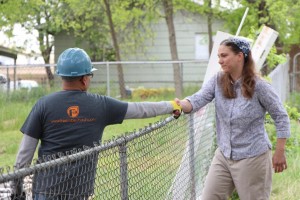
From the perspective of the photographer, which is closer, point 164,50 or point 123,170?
point 123,170

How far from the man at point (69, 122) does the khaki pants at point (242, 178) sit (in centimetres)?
138

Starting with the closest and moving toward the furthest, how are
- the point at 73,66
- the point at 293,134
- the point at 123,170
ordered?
the point at 73,66
the point at 123,170
the point at 293,134

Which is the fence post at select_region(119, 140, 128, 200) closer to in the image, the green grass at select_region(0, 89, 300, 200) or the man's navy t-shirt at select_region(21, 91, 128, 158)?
the man's navy t-shirt at select_region(21, 91, 128, 158)

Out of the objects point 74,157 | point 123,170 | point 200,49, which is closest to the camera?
point 74,157

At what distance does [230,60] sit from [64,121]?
163 cm

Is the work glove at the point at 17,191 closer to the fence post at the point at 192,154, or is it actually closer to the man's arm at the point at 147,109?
the man's arm at the point at 147,109

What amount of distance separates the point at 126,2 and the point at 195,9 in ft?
7.20

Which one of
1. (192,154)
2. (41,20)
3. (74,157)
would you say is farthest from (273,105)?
(41,20)

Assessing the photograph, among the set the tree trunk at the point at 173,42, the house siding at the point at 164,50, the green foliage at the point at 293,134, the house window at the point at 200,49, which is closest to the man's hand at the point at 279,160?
the green foliage at the point at 293,134

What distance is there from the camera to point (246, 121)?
5.14 m

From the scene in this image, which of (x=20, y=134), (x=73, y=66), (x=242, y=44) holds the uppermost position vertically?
(x=242, y=44)

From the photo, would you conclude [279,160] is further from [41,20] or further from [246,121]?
[41,20]

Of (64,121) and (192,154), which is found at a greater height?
(64,121)

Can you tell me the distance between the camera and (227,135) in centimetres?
523
